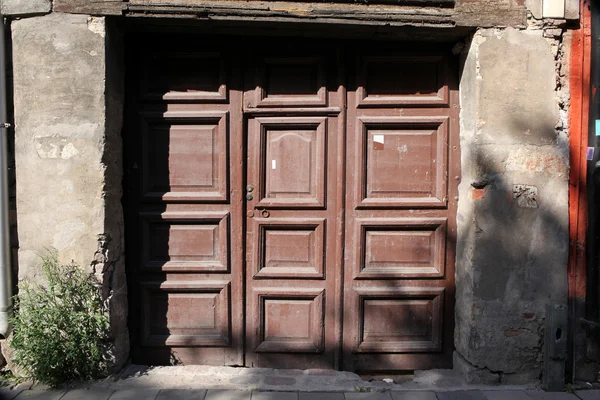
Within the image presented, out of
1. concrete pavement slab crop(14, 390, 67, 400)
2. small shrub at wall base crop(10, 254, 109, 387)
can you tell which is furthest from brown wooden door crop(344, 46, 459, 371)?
concrete pavement slab crop(14, 390, 67, 400)

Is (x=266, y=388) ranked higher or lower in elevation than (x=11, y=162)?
lower

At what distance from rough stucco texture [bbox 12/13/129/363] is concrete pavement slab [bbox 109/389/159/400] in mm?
900

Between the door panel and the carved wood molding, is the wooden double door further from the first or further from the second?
the carved wood molding

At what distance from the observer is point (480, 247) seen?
10.3 ft

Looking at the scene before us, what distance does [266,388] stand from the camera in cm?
313

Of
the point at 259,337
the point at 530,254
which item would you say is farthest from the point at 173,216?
the point at 530,254

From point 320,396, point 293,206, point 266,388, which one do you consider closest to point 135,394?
point 266,388

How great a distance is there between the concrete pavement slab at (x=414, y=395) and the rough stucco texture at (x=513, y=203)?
38 cm

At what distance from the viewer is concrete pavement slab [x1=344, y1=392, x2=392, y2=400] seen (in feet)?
9.98

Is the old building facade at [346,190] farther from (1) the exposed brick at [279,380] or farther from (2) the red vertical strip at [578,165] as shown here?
(1) the exposed brick at [279,380]

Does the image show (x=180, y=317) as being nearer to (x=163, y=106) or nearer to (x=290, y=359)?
(x=290, y=359)

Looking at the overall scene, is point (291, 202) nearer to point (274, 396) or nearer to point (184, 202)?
point (184, 202)

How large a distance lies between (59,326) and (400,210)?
252 centimetres

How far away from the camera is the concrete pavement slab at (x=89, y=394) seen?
116 inches
